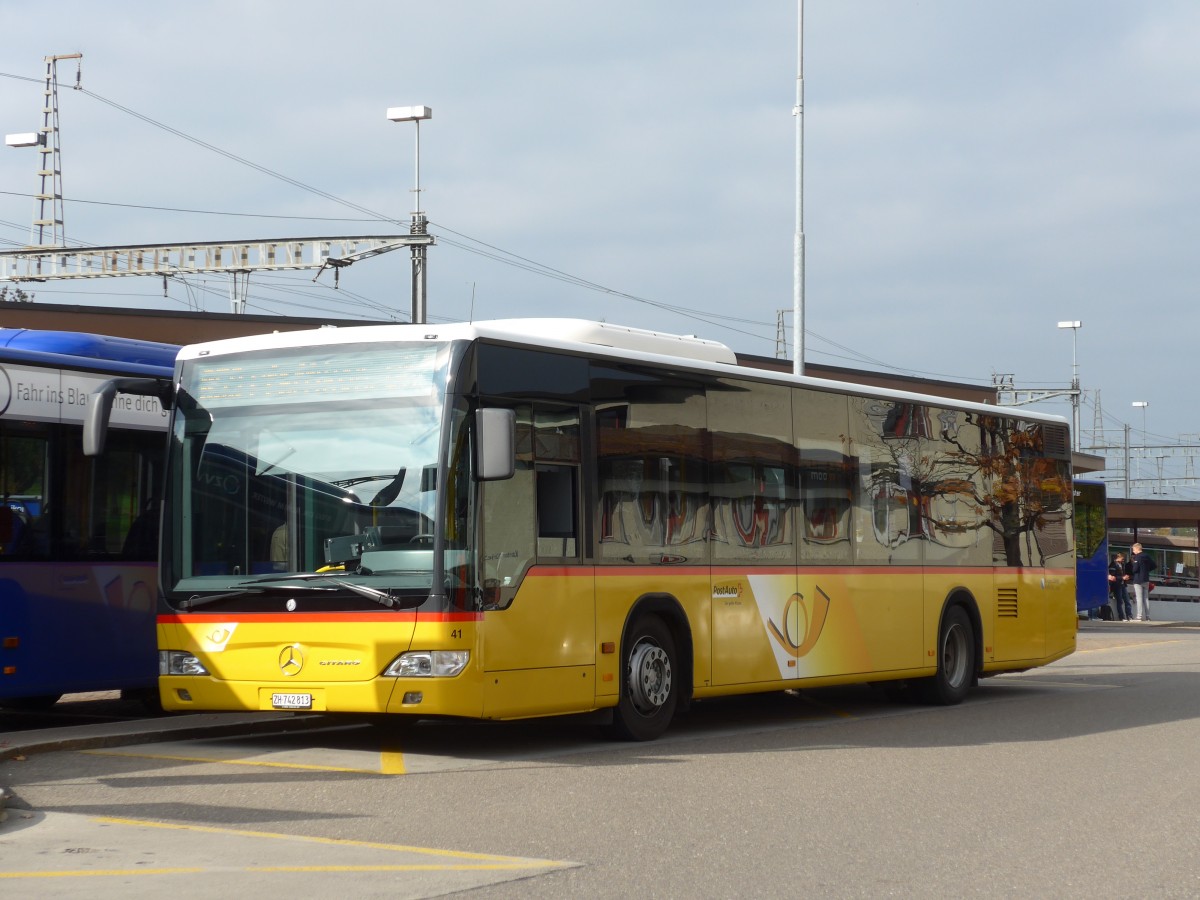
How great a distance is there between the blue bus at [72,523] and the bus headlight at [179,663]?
1472 mm

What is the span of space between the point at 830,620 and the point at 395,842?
25.8ft

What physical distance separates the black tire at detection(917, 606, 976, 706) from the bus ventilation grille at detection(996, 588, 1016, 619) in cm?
68

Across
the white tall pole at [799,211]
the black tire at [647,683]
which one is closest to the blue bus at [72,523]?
the black tire at [647,683]

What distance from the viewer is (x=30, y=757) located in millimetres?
11375

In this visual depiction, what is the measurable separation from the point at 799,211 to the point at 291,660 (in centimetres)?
1971

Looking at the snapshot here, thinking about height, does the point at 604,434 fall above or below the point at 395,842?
above

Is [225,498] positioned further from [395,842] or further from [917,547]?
[917,547]

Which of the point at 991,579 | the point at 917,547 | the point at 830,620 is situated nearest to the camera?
the point at 830,620

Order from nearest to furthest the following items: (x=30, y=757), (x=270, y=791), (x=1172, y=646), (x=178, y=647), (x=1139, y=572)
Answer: (x=270, y=791) → (x=30, y=757) → (x=178, y=647) → (x=1172, y=646) → (x=1139, y=572)

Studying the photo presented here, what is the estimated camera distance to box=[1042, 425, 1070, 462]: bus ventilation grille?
20.2m

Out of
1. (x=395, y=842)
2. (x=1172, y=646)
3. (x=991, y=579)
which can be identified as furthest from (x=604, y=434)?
(x=1172, y=646)

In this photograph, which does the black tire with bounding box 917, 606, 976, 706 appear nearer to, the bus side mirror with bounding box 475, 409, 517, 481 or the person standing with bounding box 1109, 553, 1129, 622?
the bus side mirror with bounding box 475, 409, 517, 481

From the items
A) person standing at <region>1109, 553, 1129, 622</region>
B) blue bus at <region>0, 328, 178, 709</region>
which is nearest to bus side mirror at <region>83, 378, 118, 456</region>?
blue bus at <region>0, 328, 178, 709</region>

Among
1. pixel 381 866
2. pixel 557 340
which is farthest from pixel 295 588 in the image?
pixel 381 866
